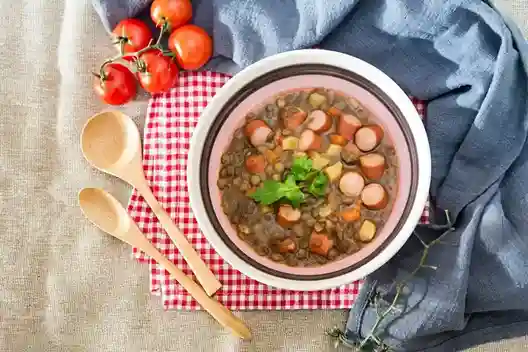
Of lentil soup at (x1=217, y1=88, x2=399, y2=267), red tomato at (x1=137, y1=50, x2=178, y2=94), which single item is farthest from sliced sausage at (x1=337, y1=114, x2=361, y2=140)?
red tomato at (x1=137, y1=50, x2=178, y2=94)

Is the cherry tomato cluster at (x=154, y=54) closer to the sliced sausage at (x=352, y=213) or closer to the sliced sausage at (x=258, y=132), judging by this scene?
the sliced sausage at (x=258, y=132)

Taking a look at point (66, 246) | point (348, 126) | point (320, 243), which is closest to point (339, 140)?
point (348, 126)

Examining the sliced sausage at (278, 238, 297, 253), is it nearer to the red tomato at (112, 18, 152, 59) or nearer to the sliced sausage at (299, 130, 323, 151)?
the sliced sausage at (299, 130, 323, 151)

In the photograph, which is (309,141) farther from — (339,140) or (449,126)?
(449,126)

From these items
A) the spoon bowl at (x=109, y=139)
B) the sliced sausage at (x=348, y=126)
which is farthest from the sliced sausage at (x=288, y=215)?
the spoon bowl at (x=109, y=139)

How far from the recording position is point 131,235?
97 cm

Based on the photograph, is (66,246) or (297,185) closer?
(297,185)

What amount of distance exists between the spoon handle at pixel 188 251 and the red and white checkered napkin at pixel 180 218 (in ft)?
0.05

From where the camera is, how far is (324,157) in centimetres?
92

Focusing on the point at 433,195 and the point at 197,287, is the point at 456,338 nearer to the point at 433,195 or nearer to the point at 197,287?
the point at 433,195

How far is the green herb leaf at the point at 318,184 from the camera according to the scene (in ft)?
2.94

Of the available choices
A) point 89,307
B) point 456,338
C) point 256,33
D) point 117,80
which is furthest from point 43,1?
point 456,338

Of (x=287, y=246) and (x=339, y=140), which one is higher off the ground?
(x=339, y=140)

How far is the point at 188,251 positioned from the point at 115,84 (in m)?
0.23
